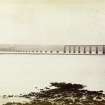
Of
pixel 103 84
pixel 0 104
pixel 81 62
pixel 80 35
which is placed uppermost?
pixel 80 35

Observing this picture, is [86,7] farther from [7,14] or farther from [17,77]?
[17,77]

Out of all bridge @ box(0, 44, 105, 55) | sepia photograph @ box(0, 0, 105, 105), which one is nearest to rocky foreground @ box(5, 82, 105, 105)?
sepia photograph @ box(0, 0, 105, 105)

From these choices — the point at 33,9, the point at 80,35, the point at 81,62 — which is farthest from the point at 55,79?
the point at 33,9

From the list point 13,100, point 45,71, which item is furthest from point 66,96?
point 13,100

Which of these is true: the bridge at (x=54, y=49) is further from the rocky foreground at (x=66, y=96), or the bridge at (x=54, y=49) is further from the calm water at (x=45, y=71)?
the rocky foreground at (x=66, y=96)

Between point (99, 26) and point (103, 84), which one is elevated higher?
point (99, 26)

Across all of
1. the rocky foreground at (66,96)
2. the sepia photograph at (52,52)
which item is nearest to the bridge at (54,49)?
the sepia photograph at (52,52)
